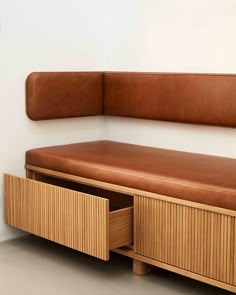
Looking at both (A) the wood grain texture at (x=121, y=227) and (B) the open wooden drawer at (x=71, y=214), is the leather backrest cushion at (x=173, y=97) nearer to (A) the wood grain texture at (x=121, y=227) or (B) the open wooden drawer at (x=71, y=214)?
(B) the open wooden drawer at (x=71, y=214)

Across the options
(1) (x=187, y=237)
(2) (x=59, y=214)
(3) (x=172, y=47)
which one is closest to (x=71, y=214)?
(2) (x=59, y=214)

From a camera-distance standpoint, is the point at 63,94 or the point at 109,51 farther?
the point at 109,51

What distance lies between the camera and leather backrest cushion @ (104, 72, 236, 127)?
313 cm

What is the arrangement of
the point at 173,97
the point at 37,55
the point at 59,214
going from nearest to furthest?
the point at 59,214, the point at 173,97, the point at 37,55

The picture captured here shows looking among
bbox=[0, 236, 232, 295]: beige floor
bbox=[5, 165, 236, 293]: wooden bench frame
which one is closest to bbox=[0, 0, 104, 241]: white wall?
bbox=[0, 236, 232, 295]: beige floor

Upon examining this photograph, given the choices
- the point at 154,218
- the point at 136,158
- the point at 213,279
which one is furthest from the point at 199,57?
the point at 213,279

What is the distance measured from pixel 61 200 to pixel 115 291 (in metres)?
0.56

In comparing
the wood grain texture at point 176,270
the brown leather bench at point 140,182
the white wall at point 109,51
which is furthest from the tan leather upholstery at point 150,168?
the wood grain texture at point 176,270

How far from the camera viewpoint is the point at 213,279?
2531 mm

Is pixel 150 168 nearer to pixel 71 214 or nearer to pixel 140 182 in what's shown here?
pixel 140 182

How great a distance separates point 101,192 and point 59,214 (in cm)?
46

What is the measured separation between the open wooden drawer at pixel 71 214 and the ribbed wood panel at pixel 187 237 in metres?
0.09

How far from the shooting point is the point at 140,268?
2.88m

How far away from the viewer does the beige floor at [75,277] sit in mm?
2707
